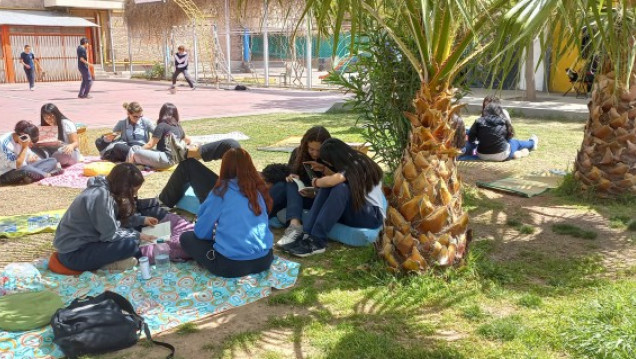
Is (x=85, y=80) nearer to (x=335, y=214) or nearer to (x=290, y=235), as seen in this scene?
(x=290, y=235)

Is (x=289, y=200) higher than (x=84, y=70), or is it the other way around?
(x=84, y=70)

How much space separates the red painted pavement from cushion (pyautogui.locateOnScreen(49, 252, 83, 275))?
8.26 m

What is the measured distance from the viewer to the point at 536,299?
3.99m

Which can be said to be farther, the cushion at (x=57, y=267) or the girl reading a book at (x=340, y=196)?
the girl reading a book at (x=340, y=196)

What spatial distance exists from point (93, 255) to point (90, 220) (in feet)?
0.85

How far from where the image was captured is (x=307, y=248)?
5016mm

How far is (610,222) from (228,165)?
11.8ft

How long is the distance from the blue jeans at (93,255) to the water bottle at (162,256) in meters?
0.26

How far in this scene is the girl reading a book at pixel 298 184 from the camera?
5.50 metres

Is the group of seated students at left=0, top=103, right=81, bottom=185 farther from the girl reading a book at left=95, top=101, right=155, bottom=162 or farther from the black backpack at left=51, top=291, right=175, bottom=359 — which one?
the black backpack at left=51, top=291, right=175, bottom=359

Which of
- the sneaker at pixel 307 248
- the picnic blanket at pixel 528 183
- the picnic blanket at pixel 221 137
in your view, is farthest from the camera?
the picnic blanket at pixel 221 137

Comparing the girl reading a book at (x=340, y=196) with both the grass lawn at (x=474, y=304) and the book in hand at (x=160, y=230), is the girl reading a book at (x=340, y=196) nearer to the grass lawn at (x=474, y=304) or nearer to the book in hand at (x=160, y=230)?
the grass lawn at (x=474, y=304)

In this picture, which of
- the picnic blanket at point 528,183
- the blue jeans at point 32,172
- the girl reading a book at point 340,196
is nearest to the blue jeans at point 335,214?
the girl reading a book at point 340,196

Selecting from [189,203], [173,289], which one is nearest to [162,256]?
[173,289]
